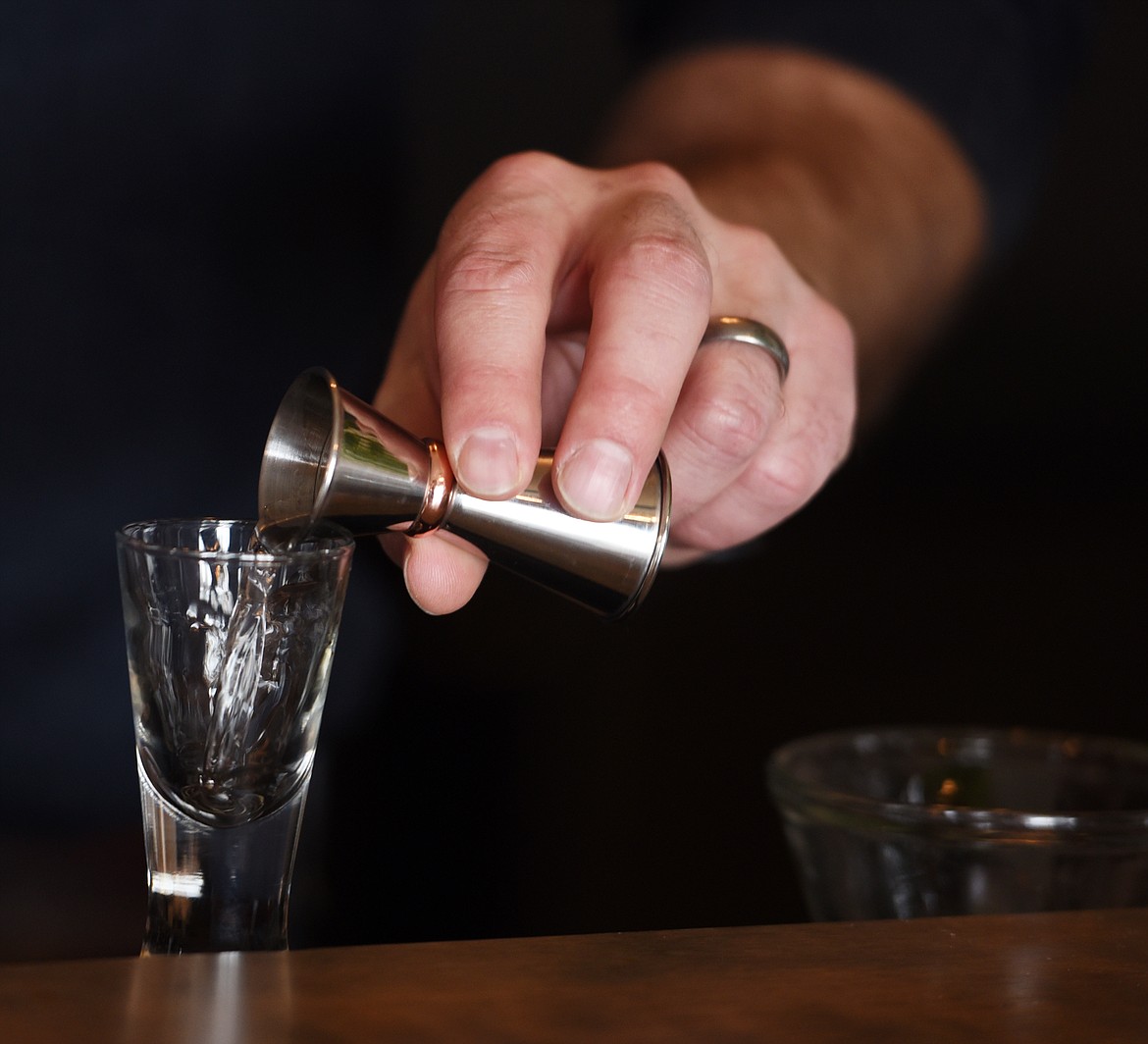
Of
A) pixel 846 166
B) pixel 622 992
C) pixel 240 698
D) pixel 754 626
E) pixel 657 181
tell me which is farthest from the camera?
pixel 754 626

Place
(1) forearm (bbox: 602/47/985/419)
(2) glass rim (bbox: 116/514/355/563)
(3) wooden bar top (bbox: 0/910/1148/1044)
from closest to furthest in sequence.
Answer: (3) wooden bar top (bbox: 0/910/1148/1044) → (2) glass rim (bbox: 116/514/355/563) → (1) forearm (bbox: 602/47/985/419)

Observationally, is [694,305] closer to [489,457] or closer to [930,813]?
[489,457]

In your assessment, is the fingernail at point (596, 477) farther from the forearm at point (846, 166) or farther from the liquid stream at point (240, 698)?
the forearm at point (846, 166)

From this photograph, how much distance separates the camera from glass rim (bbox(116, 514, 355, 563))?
0.45m

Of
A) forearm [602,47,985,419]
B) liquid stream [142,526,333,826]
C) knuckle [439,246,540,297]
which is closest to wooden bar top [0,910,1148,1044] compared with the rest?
liquid stream [142,526,333,826]

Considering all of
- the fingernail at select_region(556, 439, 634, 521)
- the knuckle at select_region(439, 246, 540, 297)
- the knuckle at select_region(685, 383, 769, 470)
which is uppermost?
the knuckle at select_region(439, 246, 540, 297)

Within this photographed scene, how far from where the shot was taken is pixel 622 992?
33 centimetres

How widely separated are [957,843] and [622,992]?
0.90 feet

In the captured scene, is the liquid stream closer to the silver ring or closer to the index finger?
the index finger

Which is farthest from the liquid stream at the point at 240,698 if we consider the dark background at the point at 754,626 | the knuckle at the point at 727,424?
the dark background at the point at 754,626

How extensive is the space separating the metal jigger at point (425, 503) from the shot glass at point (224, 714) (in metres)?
0.02

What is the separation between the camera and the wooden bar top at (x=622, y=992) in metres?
0.31

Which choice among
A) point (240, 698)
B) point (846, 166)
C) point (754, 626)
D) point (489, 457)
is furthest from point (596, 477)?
point (754, 626)

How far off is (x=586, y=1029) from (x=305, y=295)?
3.07 feet
